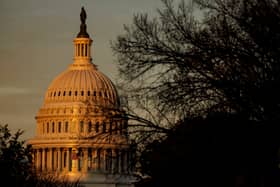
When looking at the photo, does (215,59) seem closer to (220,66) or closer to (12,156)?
(220,66)

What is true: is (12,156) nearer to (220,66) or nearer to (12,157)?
(12,157)

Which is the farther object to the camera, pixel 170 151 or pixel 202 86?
pixel 170 151

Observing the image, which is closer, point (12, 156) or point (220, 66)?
point (220, 66)

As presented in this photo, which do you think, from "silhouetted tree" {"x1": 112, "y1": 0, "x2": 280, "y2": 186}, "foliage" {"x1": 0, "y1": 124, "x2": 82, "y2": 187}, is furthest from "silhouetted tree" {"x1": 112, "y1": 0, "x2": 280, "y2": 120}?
"foliage" {"x1": 0, "y1": 124, "x2": 82, "y2": 187}

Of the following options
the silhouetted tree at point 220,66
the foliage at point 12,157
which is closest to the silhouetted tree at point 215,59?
the silhouetted tree at point 220,66

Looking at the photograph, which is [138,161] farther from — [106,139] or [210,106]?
[210,106]

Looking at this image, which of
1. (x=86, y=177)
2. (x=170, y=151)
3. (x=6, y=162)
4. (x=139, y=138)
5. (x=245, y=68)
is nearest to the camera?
(x=245, y=68)

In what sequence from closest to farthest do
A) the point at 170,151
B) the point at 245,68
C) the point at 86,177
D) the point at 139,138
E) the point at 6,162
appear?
the point at 245,68 → the point at 139,138 → the point at 170,151 → the point at 6,162 → the point at 86,177

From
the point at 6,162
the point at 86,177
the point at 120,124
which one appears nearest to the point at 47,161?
the point at 86,177

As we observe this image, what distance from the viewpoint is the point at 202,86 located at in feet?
103

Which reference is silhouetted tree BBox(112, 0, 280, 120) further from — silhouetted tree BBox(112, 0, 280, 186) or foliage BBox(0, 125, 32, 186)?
foliage BBox(0, 125, 32, 186)

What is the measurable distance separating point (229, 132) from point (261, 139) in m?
0.86

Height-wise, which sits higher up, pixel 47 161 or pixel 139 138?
pixel 47 161

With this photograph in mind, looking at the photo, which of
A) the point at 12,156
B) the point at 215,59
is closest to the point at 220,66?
the point at 215,59
